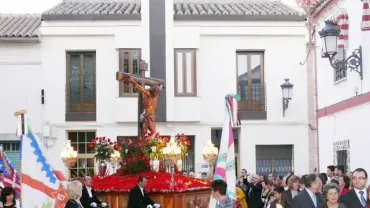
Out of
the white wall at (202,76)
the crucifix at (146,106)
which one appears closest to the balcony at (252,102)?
the white wall at (202,76)

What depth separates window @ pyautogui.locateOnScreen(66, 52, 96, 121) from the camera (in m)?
28.3

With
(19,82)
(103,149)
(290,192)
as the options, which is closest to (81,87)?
(19,82)

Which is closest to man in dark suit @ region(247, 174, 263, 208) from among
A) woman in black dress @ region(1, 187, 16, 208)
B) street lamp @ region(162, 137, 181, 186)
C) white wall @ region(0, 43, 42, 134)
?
street lamp @ region(162, 137, 181, 186)

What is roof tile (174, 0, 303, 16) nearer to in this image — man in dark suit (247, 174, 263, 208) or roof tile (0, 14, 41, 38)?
roof tile (0, 14, 41, 38)

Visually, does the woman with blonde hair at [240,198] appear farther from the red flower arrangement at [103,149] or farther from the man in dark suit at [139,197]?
the red flower arrangement at [103,149]

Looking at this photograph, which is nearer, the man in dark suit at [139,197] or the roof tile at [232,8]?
the man in dark suit at [139,197]

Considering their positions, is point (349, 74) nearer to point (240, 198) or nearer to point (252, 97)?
point (240, 198)

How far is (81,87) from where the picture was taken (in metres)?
28.5

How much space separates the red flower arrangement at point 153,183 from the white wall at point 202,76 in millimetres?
10064

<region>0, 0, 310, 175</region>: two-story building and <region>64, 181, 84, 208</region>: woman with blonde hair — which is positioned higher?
<region>0, 0, 310, 175</region>: two-story building

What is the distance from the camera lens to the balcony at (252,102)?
93.5 feet

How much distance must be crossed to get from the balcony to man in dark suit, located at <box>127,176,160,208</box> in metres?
12.6

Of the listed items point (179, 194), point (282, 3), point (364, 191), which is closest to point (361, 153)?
point (179, 194)

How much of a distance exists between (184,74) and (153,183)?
38.4 ft
